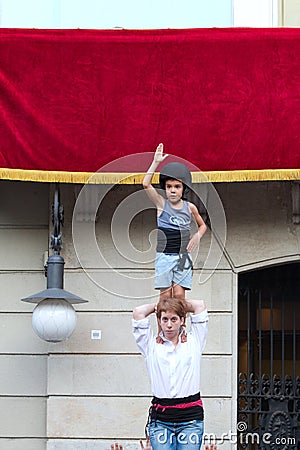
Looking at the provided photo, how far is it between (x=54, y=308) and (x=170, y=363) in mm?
3001

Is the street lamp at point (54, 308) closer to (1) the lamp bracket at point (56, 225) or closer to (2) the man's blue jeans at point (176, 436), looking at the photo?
(1) the lamp bracket at point (56, 225)

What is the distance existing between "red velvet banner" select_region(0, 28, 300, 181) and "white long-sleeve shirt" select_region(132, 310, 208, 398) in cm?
288

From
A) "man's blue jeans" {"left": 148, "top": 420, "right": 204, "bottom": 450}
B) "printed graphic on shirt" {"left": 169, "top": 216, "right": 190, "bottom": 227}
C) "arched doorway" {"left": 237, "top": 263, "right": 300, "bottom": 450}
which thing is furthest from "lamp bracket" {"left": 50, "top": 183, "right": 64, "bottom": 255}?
"man's blue jeans" {"left": 148, "top": 420, "right": 204, "bottom": 450}

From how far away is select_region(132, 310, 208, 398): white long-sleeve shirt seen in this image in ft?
24.3

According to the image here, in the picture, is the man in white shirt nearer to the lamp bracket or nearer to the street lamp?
the street lamp

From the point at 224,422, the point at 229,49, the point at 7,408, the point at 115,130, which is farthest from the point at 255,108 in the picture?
the point at 7,408

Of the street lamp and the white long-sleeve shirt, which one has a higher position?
the street lamp

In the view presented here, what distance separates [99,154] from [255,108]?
4.99 ft

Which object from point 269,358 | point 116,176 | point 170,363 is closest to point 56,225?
point 116,176

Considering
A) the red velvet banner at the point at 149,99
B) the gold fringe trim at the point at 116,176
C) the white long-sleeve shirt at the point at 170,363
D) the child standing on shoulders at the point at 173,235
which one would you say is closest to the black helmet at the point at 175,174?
the child standing on shoulders at the point at 173,235

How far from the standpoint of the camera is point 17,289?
11070 mm

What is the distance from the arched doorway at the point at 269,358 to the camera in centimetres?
1100

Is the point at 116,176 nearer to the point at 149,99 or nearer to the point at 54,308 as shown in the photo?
the point at 149,99
